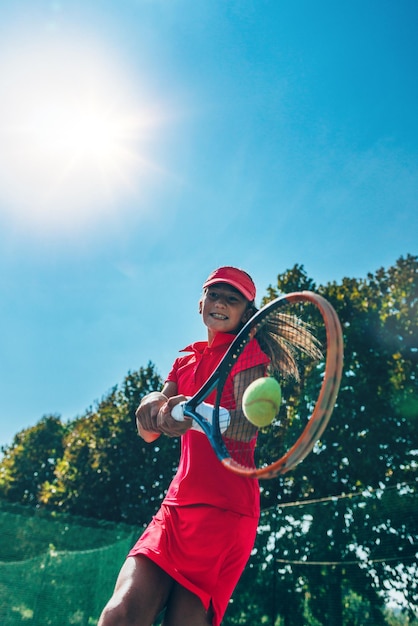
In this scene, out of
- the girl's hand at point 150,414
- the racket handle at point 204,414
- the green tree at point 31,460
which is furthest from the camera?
the green tree at point 31,460

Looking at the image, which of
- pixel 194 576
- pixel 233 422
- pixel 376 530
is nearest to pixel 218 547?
pixel 194 576

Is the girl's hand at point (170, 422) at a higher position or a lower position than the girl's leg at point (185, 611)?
higher

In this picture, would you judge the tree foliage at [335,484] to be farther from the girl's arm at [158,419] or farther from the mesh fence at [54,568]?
the girl's arm at [158,419]

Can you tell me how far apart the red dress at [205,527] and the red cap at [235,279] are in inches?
12.9

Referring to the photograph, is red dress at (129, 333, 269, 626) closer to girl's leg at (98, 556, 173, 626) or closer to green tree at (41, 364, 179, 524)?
girl's leg at (98, 556, 173, 626)

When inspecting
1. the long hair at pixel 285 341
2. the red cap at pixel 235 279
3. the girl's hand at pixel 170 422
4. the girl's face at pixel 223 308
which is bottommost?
the girl's hand at pixel 170 422

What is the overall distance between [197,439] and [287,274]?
9563mm

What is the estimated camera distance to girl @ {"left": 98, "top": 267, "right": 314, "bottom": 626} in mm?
1831

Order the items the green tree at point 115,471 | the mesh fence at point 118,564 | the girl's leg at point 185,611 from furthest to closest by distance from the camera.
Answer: the green tree at point 115,471 → the mesh fence at point 118,564 → the girl's leg at point 185,611

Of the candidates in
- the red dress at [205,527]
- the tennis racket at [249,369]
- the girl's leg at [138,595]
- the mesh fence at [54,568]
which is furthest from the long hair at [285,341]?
the mesh fence at [54,568]

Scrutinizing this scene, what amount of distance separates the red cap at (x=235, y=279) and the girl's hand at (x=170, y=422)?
569 millimetres

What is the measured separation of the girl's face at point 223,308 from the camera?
2340mm

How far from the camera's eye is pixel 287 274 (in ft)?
37.4

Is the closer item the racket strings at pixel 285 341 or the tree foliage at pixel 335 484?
the racket strings at pixel 285 341
